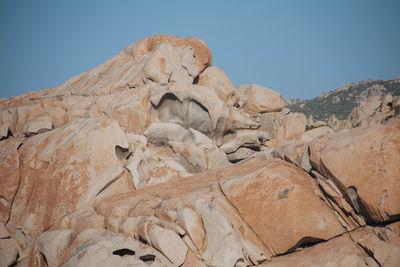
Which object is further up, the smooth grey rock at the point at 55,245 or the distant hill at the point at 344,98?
the smooth grey rock at the point at 55,245

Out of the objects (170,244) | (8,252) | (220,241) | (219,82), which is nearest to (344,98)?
(219,82)

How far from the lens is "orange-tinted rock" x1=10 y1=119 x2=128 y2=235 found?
51.4 feet

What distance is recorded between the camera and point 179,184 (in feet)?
50.9

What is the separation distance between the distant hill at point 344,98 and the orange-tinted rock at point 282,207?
11243 cm

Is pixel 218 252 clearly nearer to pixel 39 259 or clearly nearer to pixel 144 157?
pixel 39 259

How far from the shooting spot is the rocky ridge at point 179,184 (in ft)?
35.1

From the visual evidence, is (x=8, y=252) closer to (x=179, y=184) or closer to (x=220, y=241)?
(x=179, y=184)

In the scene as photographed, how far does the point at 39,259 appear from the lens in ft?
40.5

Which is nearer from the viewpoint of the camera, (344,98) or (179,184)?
(179,184)

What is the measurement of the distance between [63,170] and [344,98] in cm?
14575

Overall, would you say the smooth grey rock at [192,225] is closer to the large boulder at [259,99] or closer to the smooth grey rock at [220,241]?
the smooth grey rock at [220,241]

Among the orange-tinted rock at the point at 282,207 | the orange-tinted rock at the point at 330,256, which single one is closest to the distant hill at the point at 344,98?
the orange-tinted rock at the point at 282,207

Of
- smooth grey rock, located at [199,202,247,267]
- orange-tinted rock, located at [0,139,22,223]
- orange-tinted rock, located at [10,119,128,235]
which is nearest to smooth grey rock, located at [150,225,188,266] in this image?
smooth grey rock, located at [199,202,247,267]

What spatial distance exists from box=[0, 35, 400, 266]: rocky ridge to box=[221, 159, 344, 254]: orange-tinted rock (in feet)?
0.14
